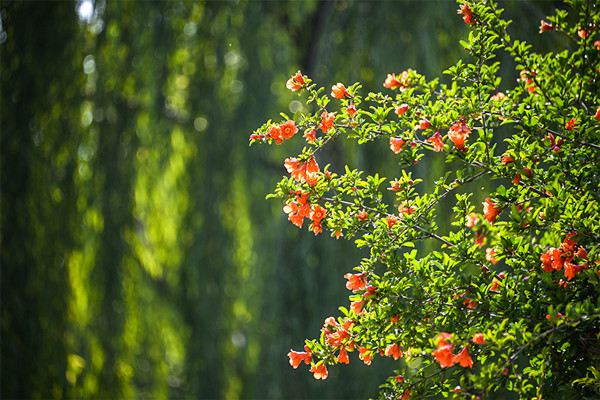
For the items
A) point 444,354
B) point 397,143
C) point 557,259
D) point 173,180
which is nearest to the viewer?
point 444,354

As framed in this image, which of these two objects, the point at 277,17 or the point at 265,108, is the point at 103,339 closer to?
the point at 265,108

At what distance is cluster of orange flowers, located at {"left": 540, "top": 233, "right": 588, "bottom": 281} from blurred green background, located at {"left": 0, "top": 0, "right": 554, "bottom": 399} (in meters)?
1.69

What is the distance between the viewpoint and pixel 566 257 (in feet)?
4.21

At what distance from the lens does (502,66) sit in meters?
2.85

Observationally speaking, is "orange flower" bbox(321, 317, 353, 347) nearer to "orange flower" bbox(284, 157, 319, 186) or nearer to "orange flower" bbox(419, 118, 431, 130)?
"orange flower" bbox(284, 157, 319, 186)

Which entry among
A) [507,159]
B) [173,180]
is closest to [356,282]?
[507,159]

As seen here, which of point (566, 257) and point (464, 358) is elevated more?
point (566, 257)

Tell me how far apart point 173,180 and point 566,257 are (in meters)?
2.42

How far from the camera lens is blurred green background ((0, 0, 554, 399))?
311 centimetres

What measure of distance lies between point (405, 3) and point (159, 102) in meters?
1.14

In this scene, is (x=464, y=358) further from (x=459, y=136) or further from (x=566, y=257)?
(x=459, y=136)

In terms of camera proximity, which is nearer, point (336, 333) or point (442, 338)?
point (442, 338)

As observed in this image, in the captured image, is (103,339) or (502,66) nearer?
(502,66)

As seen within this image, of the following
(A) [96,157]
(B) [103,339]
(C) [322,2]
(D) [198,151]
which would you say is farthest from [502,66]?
(B) [103,339]
